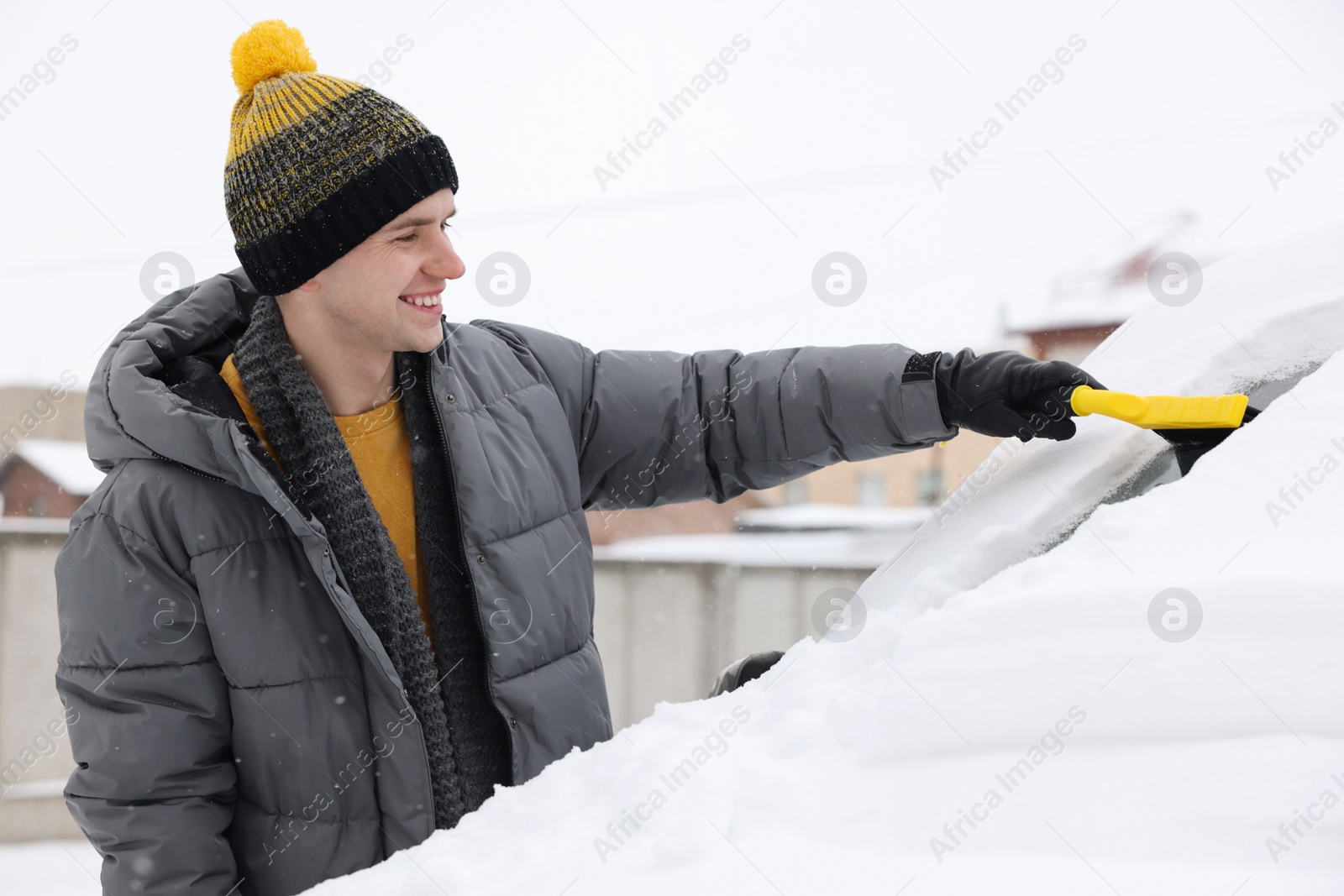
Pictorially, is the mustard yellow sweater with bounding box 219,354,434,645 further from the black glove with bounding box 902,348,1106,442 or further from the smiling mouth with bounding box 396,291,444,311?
the black glove with bounding box 902,348,1106,442

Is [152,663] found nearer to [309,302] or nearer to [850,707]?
[309,302]

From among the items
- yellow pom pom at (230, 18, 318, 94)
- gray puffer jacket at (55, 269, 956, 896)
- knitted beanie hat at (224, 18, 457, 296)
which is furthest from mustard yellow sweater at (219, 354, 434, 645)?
yellow pom pom at (230, 18, 318, 94)

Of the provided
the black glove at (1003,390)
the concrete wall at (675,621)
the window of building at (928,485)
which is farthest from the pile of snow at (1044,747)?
the window of building at (928,485)

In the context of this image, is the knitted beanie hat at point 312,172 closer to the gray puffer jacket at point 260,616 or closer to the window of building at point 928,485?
the gray puffer jacket at point 260,616

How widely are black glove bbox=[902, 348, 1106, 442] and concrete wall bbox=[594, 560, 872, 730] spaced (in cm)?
365

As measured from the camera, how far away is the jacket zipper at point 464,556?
1.60 metres

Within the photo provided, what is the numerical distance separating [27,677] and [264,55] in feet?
12.7

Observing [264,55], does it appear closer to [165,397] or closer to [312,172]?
[312,172]

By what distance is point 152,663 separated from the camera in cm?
147

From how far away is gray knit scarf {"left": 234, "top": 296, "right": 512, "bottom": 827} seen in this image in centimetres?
156

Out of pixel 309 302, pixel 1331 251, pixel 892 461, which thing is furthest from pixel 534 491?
pixel 892 461

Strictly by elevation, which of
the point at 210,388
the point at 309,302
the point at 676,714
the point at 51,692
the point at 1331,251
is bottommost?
the point at 51,692

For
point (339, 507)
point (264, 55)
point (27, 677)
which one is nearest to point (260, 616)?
point (339, 507)

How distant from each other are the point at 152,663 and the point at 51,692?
3.55 m
